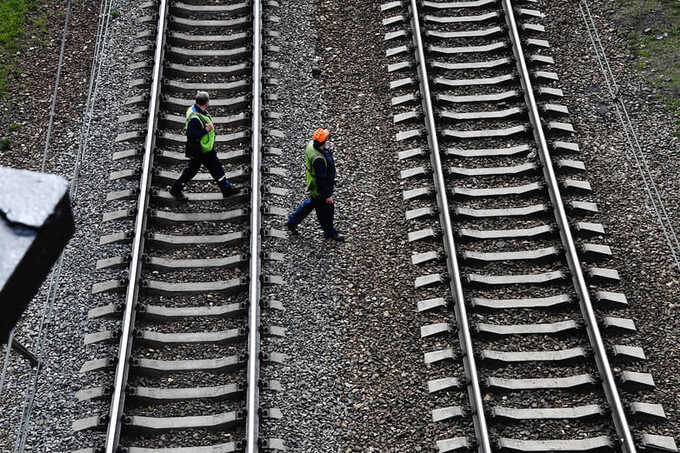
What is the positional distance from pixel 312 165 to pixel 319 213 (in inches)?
28.5

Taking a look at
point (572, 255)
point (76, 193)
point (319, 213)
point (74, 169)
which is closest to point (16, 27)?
point (74, 169)

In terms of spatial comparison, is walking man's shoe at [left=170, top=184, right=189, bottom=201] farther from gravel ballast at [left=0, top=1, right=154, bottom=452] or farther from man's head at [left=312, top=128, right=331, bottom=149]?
man's head at [left=312, top=128, right=331, bottom=149]

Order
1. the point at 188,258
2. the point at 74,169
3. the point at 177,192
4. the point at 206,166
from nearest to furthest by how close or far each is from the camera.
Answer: the point at 188,258 → the point at 206,166 → the point at 177,192 → the point at 74,169

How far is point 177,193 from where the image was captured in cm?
1041

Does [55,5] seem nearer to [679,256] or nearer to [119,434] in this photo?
[119,434]

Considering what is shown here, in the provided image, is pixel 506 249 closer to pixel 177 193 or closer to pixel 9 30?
pixel 177 193

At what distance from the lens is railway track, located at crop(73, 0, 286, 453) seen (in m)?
8.43

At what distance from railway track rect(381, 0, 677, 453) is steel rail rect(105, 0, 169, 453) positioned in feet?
11.2

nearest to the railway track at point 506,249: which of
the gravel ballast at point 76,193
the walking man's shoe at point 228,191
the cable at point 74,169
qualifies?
the walking man's shoe at point 228,191

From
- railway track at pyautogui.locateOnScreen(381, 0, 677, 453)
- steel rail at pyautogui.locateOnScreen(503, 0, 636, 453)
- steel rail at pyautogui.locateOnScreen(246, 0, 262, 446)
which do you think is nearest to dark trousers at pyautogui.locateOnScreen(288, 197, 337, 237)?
steel rail at pyautogui.locateOnScreen(246, 0, 262, 446)

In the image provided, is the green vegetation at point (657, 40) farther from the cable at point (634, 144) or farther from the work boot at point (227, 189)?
the work boot at point (227, 189)

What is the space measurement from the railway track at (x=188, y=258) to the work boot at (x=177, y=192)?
86 millimetres

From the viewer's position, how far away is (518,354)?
29.6ft

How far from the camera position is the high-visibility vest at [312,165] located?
377 inches
